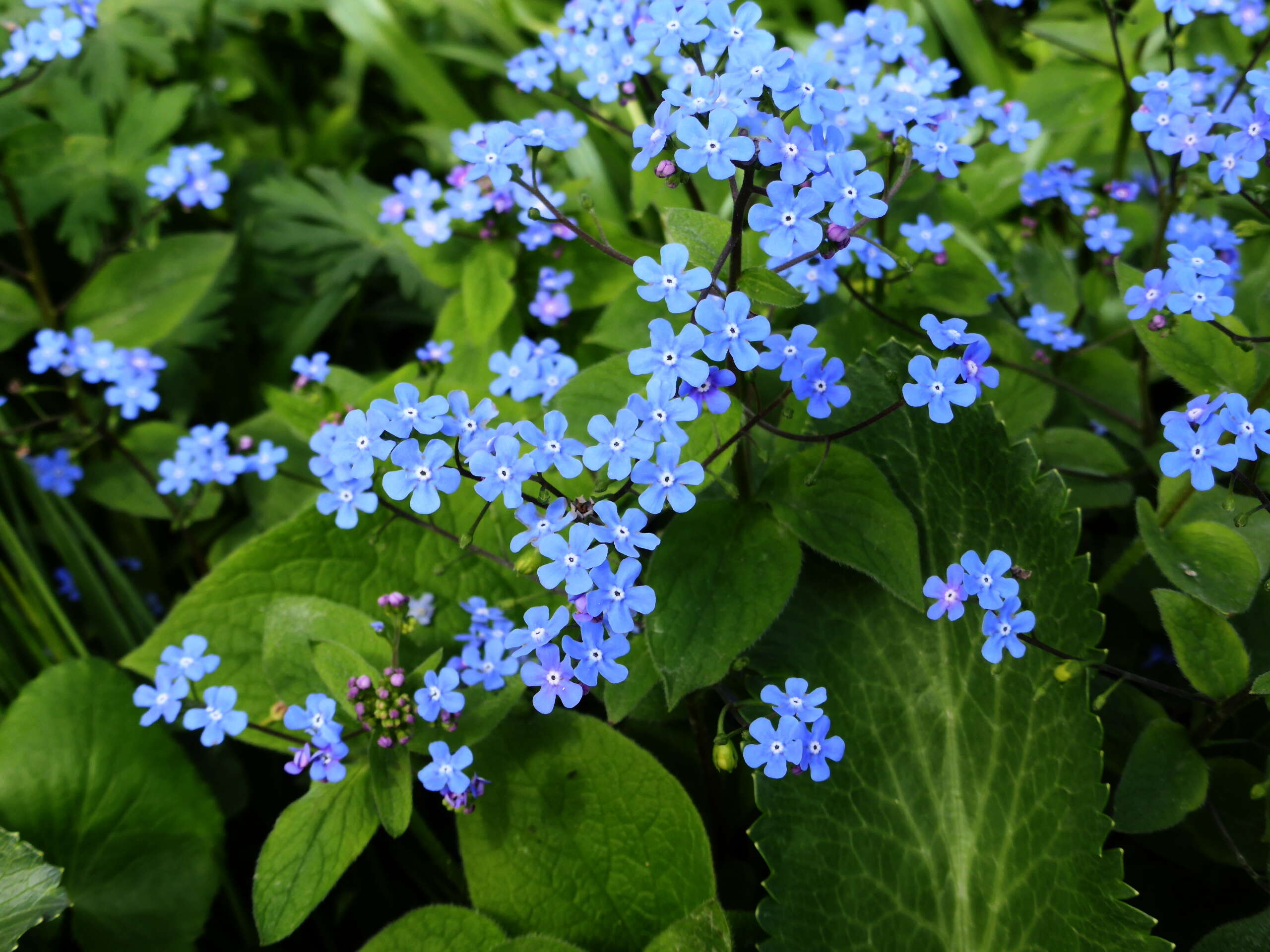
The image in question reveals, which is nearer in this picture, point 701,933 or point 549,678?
point 549,678

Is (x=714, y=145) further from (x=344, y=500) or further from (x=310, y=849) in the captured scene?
(x=310, y=849)

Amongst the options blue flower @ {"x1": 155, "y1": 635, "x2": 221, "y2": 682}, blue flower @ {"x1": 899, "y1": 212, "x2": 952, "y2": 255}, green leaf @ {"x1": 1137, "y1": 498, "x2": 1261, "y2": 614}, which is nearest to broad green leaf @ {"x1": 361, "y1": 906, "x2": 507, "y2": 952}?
blue flower @ {"x1": 155, "y1": 635, "x2": 221, "y2": 682}

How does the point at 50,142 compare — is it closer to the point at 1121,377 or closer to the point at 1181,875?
the point at 1121,377

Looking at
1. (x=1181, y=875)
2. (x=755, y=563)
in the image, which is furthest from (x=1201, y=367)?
(x=1181, y=875)

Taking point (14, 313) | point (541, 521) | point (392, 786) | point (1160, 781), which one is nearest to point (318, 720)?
point (392, 786)

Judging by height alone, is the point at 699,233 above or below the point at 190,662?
above

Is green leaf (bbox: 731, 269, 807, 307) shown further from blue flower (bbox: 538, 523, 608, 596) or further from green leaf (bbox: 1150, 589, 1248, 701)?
green leaf (bbox: 1150, 589, 1248, 701)
